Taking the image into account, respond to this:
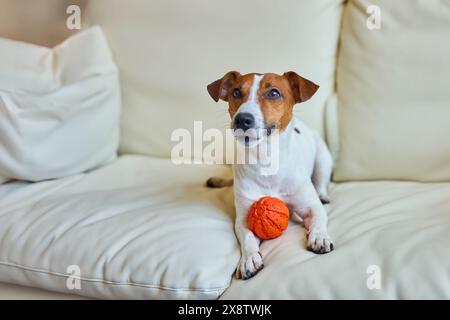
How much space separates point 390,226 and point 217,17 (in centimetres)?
93

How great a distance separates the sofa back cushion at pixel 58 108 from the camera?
1.65m

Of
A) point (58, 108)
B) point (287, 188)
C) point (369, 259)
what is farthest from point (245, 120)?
point (58, 108)

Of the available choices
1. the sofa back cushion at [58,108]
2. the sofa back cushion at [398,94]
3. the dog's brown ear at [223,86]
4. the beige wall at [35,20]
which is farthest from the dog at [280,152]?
the beige wall at [35,20]

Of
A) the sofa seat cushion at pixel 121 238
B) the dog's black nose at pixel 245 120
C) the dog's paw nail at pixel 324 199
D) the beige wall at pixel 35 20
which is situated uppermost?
the beige wall at pixel 35 20

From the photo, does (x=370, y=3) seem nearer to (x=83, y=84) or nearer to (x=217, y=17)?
(x=217, y=17)

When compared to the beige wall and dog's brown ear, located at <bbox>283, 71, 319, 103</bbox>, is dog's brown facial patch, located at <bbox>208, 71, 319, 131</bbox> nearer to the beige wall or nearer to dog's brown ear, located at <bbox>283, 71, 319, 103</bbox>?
dog's brown ear, located at <bbox>283, 71, 319, 103</bbox>

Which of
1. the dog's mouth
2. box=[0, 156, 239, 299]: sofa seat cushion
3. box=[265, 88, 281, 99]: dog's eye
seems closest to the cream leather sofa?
box=[0, 156, 239, 299]: sofa seat cushion

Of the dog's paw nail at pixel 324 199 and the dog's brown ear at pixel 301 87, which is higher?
the dog's brown ear at pixel 301 87

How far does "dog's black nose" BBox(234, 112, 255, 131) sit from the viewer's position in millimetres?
1250

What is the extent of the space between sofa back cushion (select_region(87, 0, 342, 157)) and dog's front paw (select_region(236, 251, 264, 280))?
67 centimetres

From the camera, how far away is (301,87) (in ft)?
4.43

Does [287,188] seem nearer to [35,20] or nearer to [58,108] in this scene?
[58,108]

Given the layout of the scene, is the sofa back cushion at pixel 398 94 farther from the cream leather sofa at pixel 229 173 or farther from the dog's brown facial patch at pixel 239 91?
the dog's brown facial patch at pixel 239 91

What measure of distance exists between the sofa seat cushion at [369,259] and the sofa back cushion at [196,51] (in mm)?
468
